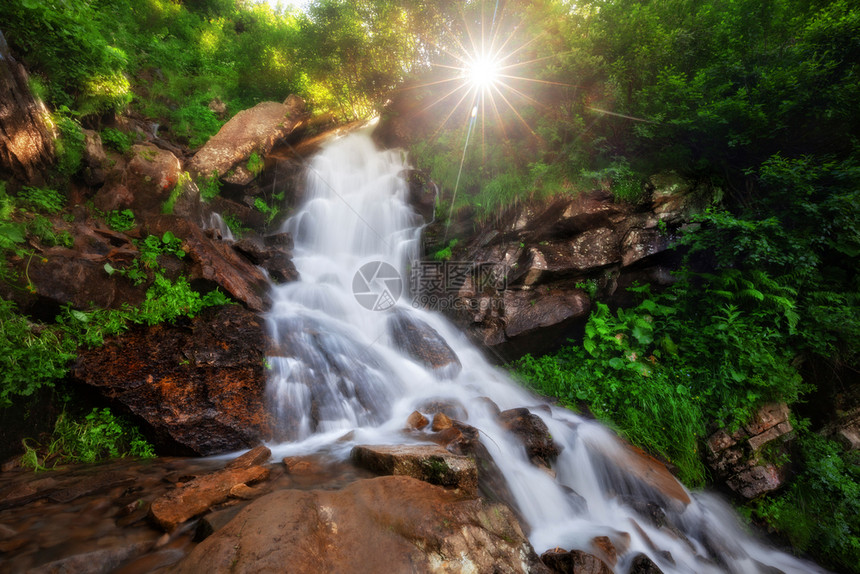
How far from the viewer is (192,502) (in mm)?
2352

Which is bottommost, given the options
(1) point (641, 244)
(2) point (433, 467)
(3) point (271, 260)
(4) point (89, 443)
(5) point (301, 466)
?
(2) point (433, 467)

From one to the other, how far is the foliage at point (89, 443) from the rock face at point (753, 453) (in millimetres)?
8023

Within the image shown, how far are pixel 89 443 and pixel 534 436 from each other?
555 centimetres

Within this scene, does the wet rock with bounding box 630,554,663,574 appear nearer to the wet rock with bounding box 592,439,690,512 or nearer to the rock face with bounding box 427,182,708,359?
the wet rock with bounding box 592,439,690,512

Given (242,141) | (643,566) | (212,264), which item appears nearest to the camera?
(643,566)

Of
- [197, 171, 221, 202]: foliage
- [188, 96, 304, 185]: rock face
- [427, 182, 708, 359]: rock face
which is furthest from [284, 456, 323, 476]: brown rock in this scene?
[188, 96, 304, 185]: rock face

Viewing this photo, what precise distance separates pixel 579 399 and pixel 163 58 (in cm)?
1814

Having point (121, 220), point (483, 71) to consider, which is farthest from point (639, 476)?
point (483, 71)

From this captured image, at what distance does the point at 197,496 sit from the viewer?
→ 2412mm

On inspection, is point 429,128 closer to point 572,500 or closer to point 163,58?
point 163,58

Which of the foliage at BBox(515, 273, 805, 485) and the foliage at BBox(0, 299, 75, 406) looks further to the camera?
the foliage at BBox(515, 273, 805, 485)

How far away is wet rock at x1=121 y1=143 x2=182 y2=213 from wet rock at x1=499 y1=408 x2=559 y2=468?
8035 mm

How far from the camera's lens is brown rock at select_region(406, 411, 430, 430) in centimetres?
459

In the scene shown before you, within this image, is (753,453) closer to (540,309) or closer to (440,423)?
(540,309)
